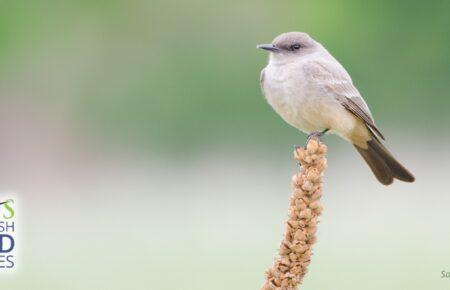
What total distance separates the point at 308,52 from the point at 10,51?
21.7 ft

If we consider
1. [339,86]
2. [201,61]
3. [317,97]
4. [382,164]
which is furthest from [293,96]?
[201,61]

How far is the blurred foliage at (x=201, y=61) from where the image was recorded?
888cm

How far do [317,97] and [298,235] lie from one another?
1.56m

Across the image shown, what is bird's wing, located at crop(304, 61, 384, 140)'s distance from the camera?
13.5 feet

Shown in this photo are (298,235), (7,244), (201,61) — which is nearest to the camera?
(298,235)

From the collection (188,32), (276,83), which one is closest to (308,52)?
(276,83)

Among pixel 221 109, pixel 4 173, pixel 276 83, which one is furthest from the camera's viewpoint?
pixel 221 109

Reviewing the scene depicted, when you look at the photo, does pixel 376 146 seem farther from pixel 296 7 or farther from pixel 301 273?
pixel 296 7

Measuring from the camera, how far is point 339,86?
13.6ft

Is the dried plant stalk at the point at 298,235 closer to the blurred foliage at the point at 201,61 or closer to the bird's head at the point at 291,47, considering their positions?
the bird's head at the point at 291,47

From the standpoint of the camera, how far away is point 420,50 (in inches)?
362

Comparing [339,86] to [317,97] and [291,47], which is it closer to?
[317,97]

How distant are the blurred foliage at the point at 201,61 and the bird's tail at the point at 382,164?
4207 mm

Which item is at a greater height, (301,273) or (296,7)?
(296,7)
